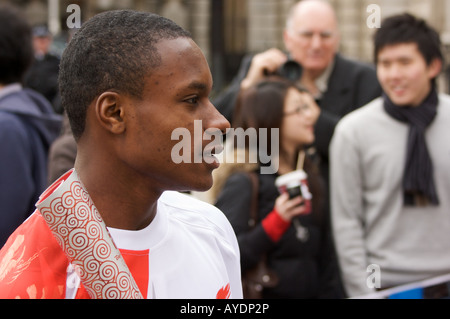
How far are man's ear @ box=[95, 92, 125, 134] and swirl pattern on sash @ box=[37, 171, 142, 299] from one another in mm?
182

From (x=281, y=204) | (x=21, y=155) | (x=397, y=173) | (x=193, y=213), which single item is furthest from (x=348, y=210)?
(x=193, y=213)

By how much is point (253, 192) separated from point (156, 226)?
1.68 m

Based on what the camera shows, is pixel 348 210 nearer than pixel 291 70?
Yes

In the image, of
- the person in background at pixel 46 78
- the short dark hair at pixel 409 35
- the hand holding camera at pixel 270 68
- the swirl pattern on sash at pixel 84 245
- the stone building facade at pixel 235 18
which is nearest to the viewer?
the swirl pattern on sash at pixel 84 245

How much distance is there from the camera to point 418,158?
3.47 metres

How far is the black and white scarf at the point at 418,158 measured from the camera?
11.3 feet

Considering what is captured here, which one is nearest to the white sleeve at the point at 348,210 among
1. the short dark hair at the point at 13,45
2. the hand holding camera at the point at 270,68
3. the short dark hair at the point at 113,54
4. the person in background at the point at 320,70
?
the person in background at the point at 320,70

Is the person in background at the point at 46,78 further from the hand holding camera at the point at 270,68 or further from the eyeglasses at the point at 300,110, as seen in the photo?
the eyeglasses at the point at 300,110

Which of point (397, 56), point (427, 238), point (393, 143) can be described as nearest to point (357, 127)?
point (393, 143)

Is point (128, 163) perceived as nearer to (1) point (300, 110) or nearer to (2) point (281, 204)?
(2) point (281, 204)

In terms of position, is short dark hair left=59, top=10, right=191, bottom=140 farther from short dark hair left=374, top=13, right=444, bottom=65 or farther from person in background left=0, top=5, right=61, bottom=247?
short dark hair left=374, top=13, right=444, bottom=65

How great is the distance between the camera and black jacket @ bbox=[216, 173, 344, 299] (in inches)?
125

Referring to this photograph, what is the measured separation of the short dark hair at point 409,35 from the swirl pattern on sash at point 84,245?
274 centimetres

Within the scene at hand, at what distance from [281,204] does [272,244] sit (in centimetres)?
18
